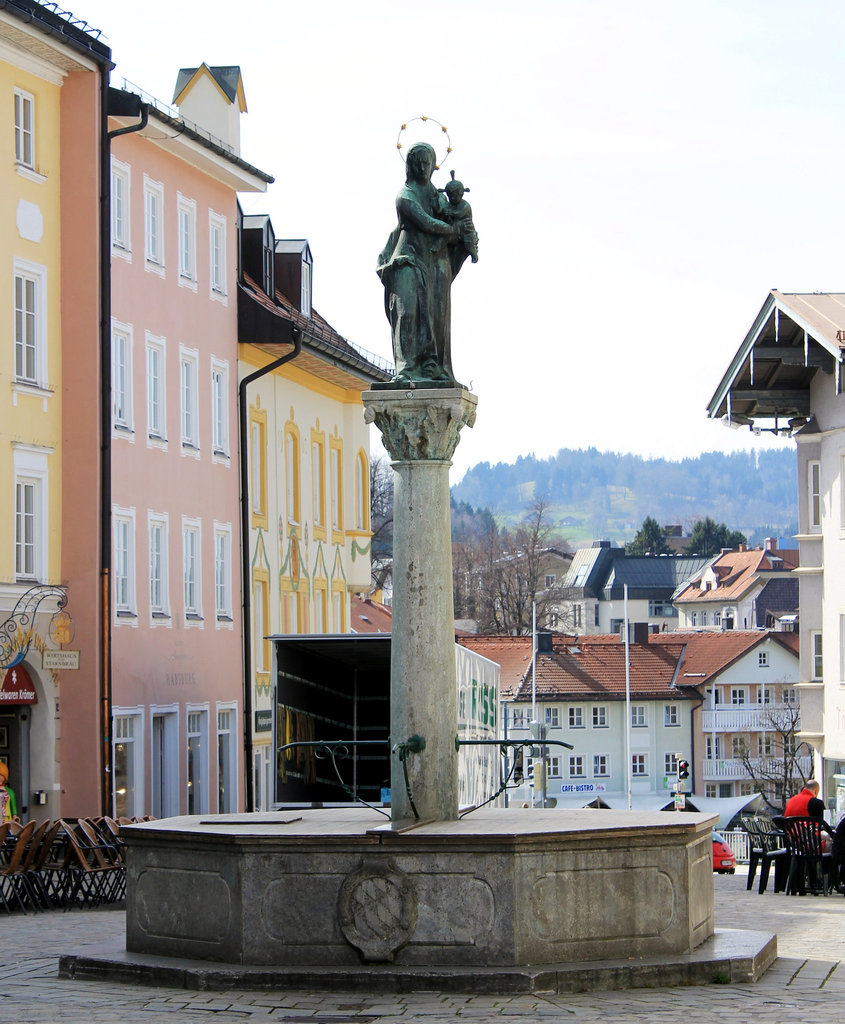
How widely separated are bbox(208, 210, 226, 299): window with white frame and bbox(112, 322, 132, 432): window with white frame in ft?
16.9

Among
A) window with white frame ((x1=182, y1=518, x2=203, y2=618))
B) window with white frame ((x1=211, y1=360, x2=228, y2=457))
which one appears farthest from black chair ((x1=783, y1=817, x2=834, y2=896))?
window with white frame ((x1=211, y1=360, x2=228, y2=457))

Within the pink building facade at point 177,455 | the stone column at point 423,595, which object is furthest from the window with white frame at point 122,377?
the stone column at point 423,595

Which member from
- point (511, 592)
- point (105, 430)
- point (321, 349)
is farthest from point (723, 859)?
point (511, 592)

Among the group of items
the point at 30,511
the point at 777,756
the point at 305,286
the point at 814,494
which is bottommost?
the point at 777,756

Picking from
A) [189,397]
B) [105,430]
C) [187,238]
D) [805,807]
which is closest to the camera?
[805,807]

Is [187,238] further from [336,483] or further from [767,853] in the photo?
[767,853]

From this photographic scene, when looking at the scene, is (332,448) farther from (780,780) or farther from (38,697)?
→ (780,780)

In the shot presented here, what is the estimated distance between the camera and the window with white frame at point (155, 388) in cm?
3597

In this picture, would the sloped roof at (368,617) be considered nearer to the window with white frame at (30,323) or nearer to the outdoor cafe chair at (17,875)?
the window with white frame at (30,323)

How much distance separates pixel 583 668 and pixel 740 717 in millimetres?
10160

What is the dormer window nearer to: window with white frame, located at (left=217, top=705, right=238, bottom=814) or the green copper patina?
window with white frame, located at (left=217, top=705, right=238, bottom=814)

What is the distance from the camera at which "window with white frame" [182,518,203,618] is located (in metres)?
37.7

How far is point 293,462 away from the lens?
1759 inches

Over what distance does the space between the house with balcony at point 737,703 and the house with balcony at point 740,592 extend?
38650 millimetres
